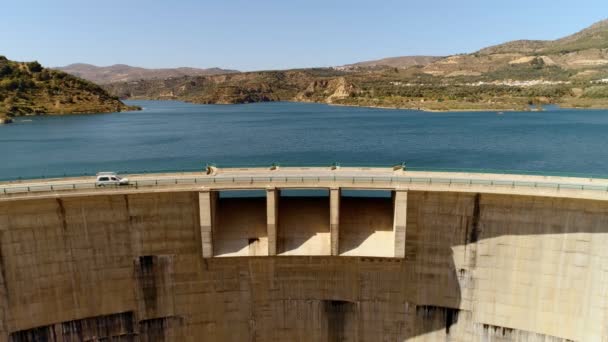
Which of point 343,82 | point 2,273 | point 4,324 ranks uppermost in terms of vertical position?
point 343,82

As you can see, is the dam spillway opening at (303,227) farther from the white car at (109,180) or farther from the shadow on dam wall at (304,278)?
the white car at (109,180)

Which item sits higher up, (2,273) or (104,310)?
(2,273)

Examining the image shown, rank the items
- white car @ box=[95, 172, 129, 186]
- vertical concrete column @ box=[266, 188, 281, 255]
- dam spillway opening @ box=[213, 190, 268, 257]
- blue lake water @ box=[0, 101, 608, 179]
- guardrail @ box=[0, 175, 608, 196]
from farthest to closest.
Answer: blue lake water @ box=[0, 101, 608, 179] → dam spillway opening @ box=[213, 190, 268, 257] → white car @ box=[95, 172, 129, 186] → vertical concrete column @ box=[266, 188, 281, 255] → guardrail @ box=[0, 175, 608, 196]

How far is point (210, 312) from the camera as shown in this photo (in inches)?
704

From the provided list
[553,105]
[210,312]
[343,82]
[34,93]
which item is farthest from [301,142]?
[343,82]

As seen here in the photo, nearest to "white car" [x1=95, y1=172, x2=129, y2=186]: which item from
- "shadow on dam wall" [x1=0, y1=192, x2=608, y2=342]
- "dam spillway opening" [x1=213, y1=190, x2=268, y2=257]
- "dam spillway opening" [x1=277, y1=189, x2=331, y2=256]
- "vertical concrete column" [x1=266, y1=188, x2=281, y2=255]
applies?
"shadow on dam wall" [x1=0, y1=192, x2=608, y2=342]

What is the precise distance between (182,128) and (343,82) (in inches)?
4536

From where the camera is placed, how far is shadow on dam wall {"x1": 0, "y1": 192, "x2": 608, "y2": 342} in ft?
51.7

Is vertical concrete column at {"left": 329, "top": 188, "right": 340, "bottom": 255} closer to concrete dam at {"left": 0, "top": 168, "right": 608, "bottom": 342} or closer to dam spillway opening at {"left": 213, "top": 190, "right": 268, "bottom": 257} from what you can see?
concrete dam at {"left": 0, "top": 168, "right": 608, "bottom": 342}

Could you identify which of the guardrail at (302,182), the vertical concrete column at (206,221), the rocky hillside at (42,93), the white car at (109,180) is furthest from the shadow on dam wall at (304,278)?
the rocky hillside at (42,93)

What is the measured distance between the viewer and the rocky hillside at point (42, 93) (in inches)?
3984

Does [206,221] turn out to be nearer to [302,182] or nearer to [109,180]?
[302,182]

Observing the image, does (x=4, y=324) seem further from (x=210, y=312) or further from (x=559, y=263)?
(x=559, y=263)

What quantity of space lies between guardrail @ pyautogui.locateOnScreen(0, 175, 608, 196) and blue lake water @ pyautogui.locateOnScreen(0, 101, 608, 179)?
13122 mm
